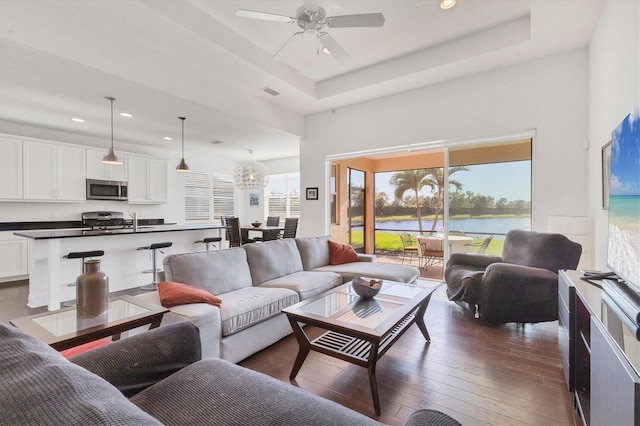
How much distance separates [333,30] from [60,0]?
256 cm

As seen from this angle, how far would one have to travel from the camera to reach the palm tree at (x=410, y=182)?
738 centimetres

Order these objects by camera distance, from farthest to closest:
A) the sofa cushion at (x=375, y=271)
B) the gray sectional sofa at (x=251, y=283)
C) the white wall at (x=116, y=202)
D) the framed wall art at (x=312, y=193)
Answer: the framed wall art at (x=312, y=193), the white wall at (x=116, y=202), the sofa cushion at (x=375, y=271), the gray sectional sofa at (x=251, y=283)

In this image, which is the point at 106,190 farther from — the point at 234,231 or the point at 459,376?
the point at 459,376

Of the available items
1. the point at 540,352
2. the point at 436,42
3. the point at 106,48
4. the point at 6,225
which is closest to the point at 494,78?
the point at 436,42

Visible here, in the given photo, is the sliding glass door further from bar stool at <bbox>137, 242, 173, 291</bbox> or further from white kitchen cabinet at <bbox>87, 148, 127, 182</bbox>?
Answer: white kitchen cabinet at <bbox>87, 148, 127, 182</bbox>

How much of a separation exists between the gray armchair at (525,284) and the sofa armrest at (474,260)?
1.28 ft

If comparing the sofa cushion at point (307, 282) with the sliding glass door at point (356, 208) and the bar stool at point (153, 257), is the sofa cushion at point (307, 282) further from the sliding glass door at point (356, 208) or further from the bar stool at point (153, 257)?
the sliding glass door at point (356, 208)

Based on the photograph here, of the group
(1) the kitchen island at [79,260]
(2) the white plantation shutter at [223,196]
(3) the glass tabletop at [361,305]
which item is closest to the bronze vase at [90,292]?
(3) the glass tabletop at [361,305]

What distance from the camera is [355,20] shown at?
8.21ft

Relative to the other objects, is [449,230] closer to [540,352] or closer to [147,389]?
[540,352]

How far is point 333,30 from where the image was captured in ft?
11.3

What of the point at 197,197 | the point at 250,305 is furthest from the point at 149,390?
the point at 197,197

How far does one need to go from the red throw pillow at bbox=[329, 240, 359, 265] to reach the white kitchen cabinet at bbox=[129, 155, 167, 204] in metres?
4.94

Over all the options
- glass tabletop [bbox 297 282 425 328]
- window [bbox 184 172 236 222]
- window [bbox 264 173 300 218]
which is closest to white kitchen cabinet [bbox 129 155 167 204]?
window [bbox 184 172 236 222]
